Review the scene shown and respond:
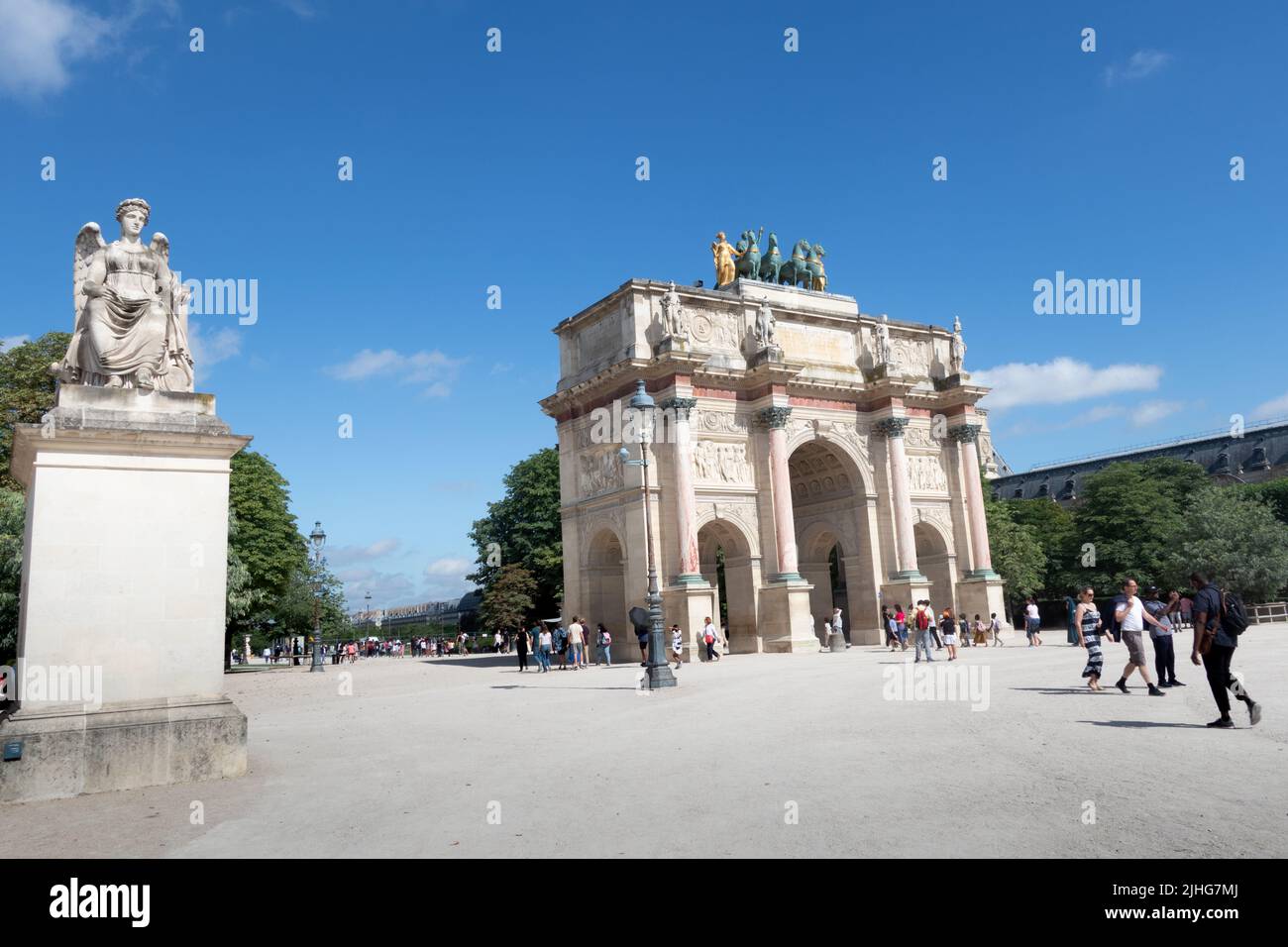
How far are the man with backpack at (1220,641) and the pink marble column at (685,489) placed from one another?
82.8ft

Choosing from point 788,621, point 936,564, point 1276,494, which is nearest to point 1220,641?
point 788,621

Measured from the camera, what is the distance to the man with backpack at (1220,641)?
10.5m

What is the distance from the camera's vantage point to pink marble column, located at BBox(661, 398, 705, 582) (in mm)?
35781

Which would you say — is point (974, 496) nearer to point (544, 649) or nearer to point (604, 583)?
point (604, 583)

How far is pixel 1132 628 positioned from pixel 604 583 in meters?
27.3

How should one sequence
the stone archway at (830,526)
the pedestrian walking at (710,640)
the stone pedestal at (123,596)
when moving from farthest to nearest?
the stone archway at (830,526), the pedestrian walking at (710,640), the stone pedestal at (123,596)

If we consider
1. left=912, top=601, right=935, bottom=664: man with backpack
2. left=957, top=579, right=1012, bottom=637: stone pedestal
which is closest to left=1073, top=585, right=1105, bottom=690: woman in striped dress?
left=912, top=601, right=935, bottom=664: man with backpack

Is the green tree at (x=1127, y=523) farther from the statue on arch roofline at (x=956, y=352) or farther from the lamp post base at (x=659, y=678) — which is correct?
the lamp post base at (x=659, y=678)

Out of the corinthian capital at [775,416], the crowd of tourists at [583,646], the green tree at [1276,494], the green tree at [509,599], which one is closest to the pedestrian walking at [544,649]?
the crowd of tourists at [583,646]

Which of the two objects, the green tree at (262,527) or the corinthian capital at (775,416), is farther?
the green tree at (262,527)

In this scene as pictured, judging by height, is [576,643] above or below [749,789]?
above

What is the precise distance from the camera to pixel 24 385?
37.8 m
